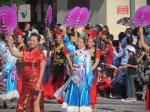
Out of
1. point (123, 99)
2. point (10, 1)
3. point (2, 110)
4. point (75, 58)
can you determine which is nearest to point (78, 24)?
point (75, 58)

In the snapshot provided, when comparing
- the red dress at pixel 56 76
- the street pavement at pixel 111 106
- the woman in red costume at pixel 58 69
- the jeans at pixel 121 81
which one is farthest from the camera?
the jeans at pixel 121 81

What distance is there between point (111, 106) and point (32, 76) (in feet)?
15.3

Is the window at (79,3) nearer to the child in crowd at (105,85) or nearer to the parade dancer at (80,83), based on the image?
the child in crowd at (105,85)

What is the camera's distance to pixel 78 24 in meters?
14.6

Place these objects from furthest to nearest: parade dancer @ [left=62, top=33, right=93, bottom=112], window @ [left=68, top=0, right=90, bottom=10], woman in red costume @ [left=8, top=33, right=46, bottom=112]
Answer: window @ [left=68, top=0, right=90, bottom=10] → parade dancer @ [left=62, top=33, right=93, bottom=112] → woman in red costume @ [left=8, top=33, right=46, bottom=112]

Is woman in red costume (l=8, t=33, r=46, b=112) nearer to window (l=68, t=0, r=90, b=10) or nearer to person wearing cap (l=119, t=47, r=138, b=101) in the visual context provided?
person wearing cap (l=119, t=47, r=138, b=101)

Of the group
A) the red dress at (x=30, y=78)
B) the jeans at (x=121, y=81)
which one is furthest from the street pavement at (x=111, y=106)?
the red dress at (x=30, y=78)

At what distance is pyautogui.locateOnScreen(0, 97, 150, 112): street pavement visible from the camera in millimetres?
15120

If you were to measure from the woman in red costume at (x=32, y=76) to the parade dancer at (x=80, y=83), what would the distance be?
1760 mm

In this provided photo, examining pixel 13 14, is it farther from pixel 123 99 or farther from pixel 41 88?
pixel 123 99

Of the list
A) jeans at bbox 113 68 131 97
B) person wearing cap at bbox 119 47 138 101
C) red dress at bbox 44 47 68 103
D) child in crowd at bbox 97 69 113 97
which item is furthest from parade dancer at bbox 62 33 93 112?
child in crowd at bbox 97 69 113 97

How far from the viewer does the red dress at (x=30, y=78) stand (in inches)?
456

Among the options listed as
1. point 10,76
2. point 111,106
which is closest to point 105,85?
point 111,106

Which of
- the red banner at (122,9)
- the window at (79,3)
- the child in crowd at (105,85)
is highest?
the window at (79,3)
